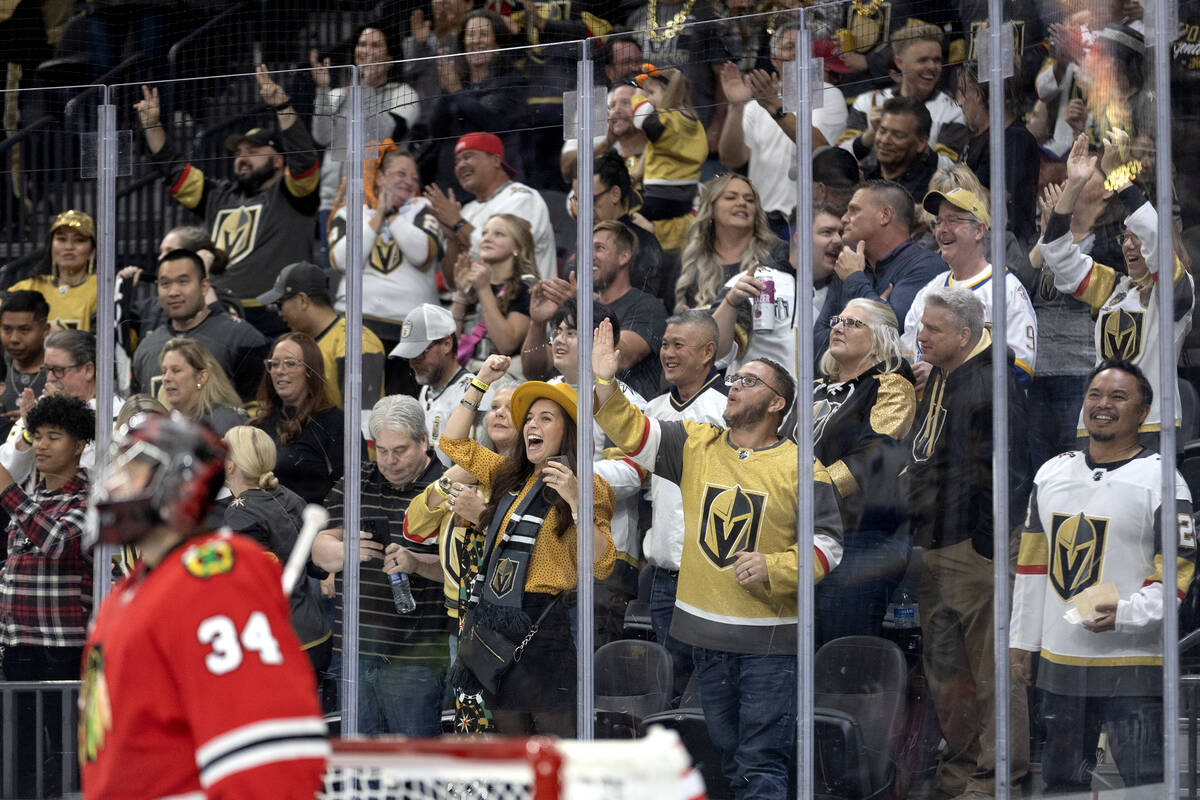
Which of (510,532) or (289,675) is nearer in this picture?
(289,675)

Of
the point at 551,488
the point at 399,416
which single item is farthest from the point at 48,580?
the point at 551,488

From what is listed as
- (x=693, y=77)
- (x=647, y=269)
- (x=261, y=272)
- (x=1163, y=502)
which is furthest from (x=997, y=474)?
(x=261, y=272)

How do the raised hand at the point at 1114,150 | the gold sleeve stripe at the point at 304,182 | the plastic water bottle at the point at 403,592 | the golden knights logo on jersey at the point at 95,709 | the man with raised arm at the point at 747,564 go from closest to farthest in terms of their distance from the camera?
the golden knights logo on jersey at the point at 95,709
the raised hand at the point at 1114,150
the man with raised arm at the point at 747,564
the plastic water bottle at the point at 403,592
the gold sleeve stripe at the point at 304,182

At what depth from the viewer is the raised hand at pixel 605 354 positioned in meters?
5.16

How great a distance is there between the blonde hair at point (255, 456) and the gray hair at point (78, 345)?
62 centimetres

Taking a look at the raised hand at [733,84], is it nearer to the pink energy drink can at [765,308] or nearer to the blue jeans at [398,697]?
the pink energy drink can at [765,308]

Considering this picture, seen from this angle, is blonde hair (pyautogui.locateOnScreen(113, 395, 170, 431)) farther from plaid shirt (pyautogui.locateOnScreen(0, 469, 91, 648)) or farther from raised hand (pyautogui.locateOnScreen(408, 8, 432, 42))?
raised hand (pyautogui.locateOnScreen(408, 8, 432, 42))

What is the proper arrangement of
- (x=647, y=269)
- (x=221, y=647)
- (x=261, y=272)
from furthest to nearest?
(x=261, y=272) → (x=647, y=269) → (x=221, y=647)

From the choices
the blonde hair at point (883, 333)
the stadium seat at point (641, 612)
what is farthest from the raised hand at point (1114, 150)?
the stadium seat at point (641, 612)

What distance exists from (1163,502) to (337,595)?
2.61 meters

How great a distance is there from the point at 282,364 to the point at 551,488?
1057 mm

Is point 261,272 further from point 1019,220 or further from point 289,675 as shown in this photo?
point 289,675

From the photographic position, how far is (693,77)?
519 centimetres

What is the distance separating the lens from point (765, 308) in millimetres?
4988
